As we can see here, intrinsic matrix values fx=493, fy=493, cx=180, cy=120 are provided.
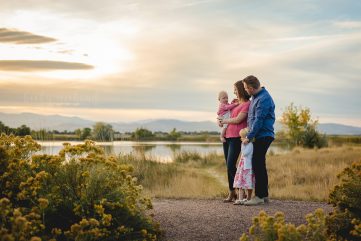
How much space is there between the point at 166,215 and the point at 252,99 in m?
2.62

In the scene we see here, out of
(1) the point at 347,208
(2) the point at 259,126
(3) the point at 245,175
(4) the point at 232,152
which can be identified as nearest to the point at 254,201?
(3) the point at 245,175

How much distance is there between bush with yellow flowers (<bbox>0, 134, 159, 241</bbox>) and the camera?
18.8 feet

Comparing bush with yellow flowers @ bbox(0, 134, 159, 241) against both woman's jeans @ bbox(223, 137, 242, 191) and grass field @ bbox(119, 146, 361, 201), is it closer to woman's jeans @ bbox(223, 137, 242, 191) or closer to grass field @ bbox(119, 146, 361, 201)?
woman's jeans @ bbox(223, 137, 242, 191)

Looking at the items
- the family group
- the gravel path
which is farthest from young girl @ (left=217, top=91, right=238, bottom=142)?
the gravel path

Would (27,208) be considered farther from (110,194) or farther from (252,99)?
(252,99)

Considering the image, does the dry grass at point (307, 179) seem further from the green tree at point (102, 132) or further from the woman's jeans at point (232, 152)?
the green tree at point (102, 132)

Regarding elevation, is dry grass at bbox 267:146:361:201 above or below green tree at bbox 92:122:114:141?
below

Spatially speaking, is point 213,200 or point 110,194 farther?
point 213,200

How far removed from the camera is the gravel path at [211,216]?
6.71 m

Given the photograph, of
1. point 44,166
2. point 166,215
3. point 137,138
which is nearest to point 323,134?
point 137,138

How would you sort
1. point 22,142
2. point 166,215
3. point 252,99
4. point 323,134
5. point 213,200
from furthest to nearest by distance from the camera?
point 323,134 → point 213,200 → point 252,99 → point 166,215 → point 22,142

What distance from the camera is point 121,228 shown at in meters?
5.68

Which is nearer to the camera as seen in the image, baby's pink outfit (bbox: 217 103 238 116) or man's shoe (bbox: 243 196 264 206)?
man's shoe (bbox: 243 196 264 206)

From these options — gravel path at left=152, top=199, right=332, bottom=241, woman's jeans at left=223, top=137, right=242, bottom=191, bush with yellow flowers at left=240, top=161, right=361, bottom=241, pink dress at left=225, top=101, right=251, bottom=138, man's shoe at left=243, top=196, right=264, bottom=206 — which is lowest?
gravel path at left=152, top=199, right=332, bottom=241
